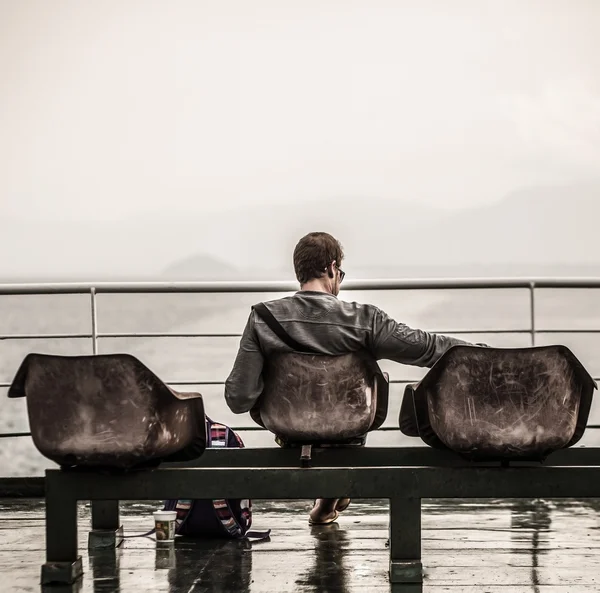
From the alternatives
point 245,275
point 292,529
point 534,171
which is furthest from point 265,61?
point 292,529

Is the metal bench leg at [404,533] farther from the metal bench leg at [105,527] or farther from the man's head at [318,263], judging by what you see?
the metal bench leg at [105,527]

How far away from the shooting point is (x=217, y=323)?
116 feet

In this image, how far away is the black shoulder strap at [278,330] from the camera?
287 centimetres

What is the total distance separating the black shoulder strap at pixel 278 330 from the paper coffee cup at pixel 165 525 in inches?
29.0

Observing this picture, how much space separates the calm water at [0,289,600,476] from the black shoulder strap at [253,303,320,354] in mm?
13303

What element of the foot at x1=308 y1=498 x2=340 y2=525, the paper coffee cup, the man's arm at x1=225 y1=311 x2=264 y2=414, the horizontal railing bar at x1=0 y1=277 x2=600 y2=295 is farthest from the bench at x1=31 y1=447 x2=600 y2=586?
the horizontal railing bar at x1=0 y1=277 x2=600 y2=295

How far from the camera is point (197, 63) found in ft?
72.6

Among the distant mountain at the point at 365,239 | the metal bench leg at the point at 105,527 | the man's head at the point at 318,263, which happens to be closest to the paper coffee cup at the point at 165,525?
the metal bench leg at the point at 105,527

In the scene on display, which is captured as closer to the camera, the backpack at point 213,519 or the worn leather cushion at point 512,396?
the worn leather cushion at point 512,396

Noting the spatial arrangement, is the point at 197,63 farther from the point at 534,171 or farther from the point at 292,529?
the point at 292,529

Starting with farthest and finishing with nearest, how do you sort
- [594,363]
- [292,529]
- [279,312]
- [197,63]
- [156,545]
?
[594,363]
[197,63]
[292,529]
[156,545]
[279,312]

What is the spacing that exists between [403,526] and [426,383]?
0.38 metres

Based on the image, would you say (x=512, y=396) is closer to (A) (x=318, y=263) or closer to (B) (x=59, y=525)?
(A) (x=318, y=263)

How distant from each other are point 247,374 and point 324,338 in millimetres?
244
